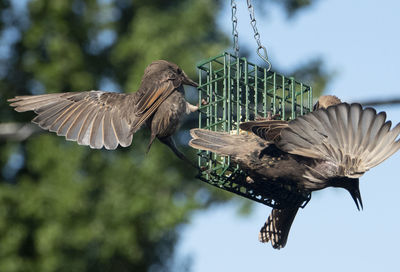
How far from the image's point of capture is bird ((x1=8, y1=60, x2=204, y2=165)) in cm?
815

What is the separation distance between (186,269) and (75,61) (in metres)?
3.90

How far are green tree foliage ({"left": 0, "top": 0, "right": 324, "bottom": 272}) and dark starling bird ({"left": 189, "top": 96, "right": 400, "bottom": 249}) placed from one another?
7.01 metres

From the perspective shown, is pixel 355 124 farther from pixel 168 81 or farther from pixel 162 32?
pixel 162 32

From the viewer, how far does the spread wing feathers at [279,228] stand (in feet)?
25.8

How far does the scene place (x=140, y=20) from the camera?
51.6ft

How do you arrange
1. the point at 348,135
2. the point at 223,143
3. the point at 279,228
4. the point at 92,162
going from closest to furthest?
the point at 348,135 < the point at 223,143 < the point at 279,228 < the point at 92,162

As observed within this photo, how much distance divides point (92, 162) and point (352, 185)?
858 cm

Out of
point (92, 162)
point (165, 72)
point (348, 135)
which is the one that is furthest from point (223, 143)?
point (92, 162)

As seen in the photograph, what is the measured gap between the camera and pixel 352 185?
23.5 feet

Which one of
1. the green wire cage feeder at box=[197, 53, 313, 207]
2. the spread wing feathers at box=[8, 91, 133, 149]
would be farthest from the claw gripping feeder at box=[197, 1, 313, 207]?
the spread wing feathers at box=[8, 91, 133, 149]

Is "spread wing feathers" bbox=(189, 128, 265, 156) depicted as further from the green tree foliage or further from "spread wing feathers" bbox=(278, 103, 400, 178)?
the green tree foliage

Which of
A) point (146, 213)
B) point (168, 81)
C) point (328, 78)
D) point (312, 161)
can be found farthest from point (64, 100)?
point (328, 78)

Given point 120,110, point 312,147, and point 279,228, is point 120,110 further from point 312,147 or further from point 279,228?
point 312,147

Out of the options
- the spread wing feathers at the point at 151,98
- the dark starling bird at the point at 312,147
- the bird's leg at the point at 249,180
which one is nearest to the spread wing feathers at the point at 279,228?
the dark starling bird at the point at 312,147
